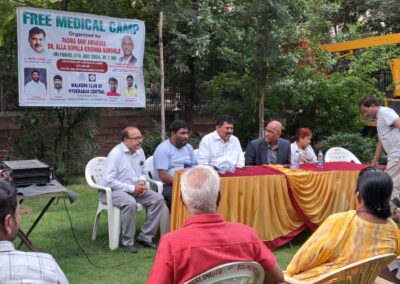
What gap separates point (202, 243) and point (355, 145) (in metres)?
7.80

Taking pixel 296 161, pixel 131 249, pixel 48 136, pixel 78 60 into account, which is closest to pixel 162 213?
pixel 131 249

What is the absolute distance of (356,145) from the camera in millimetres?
9469

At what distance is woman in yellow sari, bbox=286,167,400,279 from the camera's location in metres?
2.74

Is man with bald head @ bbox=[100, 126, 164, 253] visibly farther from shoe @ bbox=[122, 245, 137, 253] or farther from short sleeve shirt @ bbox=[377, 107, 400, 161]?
short sleeve shirt @ bbox=[377, 107, 400, 161]

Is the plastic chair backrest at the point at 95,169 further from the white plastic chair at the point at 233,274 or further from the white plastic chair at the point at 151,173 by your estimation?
the white plastic chair at the point at 233,274

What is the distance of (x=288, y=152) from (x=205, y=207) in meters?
4.12

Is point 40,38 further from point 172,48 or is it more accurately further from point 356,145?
point 356,145

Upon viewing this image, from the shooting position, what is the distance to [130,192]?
546cm

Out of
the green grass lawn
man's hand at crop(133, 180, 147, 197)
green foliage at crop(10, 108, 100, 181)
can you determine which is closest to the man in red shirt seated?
the green grass lawn

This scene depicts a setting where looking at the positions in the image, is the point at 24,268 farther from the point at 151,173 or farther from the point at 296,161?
the point at 296,161

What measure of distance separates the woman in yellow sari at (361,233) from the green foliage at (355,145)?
6.83m

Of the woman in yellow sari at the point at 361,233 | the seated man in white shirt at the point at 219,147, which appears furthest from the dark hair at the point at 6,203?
the seated man in white shirt at the point at 219,147

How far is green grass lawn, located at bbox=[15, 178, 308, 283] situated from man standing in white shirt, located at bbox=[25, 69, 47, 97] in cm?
162

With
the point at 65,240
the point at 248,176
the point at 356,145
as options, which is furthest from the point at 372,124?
the point at 65,240
